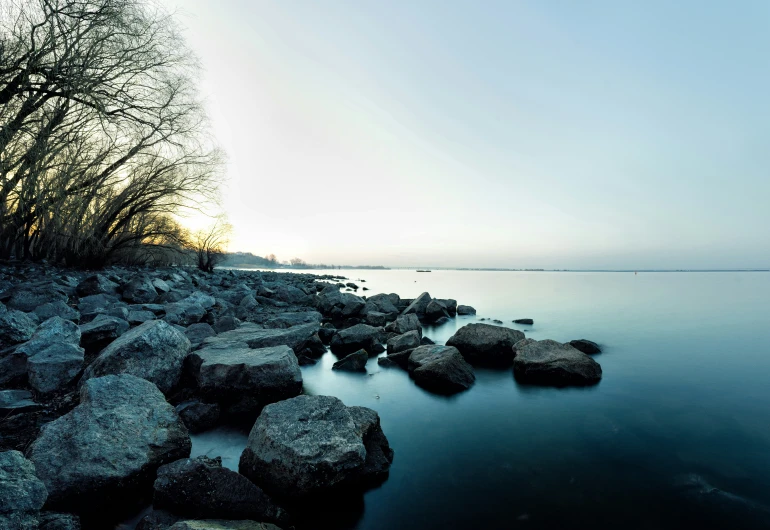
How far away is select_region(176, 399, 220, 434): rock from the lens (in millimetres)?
4492

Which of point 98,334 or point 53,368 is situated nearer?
point 53,368

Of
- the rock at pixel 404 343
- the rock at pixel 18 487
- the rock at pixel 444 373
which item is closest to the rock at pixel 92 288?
the rock at pixel 404 343

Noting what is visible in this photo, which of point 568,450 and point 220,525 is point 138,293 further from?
point 568,450

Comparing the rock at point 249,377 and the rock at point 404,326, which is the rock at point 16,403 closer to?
the rock at point 249,377

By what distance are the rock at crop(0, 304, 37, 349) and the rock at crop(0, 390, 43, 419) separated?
1488mm

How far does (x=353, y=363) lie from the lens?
7891 millimetres

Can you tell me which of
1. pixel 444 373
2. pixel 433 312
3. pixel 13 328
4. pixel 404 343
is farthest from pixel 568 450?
pixel 433 312

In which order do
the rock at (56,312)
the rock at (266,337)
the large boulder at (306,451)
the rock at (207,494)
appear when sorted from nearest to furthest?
the rock at (207,494) < the large boulder at (306,451) < the rock at (266,337) < the rock at (56,312)

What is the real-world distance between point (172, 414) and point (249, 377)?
4.17 feet

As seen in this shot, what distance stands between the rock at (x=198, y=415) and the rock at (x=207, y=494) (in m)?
1.72

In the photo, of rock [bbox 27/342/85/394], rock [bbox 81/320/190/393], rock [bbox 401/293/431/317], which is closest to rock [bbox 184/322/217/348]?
rock [bbox 81/320/190/393]

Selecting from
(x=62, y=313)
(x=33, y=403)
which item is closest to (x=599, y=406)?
(x=33, y=403)

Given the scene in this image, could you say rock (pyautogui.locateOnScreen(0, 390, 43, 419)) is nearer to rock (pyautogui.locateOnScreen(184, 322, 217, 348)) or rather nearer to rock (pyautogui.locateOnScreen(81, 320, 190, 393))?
rock (pyautogui.locateOnScreen(81, 320, 190, 393))

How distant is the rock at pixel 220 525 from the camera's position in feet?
7.89
